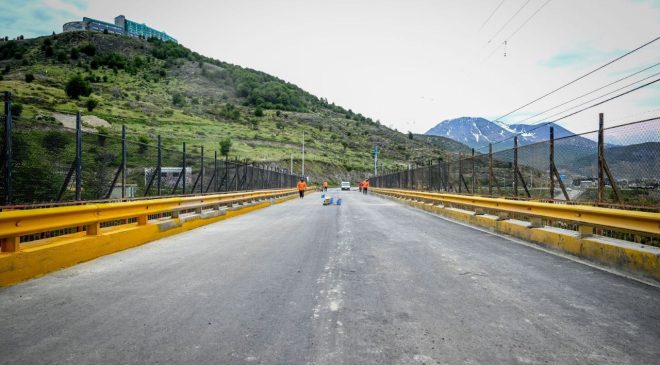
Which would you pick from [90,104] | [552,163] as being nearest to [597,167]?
[552,163]

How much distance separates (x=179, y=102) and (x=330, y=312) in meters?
125

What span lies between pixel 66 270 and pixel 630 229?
8.60 meters

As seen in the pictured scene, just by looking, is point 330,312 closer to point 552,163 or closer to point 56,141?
point 56,141

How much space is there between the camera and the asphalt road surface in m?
2.83

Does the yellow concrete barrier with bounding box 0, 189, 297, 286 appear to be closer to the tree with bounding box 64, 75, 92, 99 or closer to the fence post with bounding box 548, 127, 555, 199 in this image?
the fence post with bounding box 548, 127, 555, 199

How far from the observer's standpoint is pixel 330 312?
12.2ft

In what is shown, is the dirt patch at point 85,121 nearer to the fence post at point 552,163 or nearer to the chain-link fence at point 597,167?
the chain-link fence at point 597,167

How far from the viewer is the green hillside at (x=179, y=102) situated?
77375 mm

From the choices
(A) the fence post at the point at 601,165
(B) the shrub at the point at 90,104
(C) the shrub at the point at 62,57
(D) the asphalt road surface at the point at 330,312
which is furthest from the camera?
(C) the shrub at the point at 62,57

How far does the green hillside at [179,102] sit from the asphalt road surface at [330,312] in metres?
48.7

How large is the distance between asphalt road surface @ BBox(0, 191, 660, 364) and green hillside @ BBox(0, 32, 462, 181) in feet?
160

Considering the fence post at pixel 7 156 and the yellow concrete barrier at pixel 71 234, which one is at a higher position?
the fence post at pixel 7 156

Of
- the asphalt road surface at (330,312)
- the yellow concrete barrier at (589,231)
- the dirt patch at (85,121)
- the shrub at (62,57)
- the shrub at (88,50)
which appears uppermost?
the shrub at (88,50)

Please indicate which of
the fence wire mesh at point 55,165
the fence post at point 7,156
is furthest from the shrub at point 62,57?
the fence post at point 7,156
